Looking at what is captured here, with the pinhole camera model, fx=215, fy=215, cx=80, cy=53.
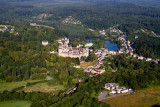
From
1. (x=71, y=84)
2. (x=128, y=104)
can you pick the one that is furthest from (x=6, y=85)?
(x=128, y=104)

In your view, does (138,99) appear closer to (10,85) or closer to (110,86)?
(110,86)

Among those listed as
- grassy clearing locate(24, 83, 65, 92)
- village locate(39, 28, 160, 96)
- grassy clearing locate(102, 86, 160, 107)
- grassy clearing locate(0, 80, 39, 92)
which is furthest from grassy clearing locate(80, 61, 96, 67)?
→ grassy clearing locate(102, 86, 160, 107)

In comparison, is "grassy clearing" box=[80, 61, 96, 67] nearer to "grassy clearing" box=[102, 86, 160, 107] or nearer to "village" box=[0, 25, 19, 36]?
"grassy clearing" box=[102, 86, 160, 107]

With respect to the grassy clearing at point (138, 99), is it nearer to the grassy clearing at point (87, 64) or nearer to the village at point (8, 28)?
the grassy clearing at point (87, 64)


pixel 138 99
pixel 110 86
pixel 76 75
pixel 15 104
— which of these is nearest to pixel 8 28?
pixel 76 75

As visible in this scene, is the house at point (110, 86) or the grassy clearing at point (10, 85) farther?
the grassy clearing at point (10, 85)

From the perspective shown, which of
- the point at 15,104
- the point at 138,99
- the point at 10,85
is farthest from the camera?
the point at 10,85

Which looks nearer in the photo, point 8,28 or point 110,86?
point 110,86

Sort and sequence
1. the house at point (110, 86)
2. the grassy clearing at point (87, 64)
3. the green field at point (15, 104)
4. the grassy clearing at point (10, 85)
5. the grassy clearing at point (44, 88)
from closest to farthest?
the green field at point (15, 104) < the house at point (110, 86) < the grassy clearing at point (44, 88) < the grassy clearing at point (10, 85) < the grassy clearing at point (87, 64)

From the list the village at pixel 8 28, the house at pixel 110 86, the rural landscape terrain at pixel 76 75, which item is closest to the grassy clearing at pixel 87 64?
the rural landscape terrain at pixel 76 75

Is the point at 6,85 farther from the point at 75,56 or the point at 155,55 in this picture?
the point at 155,55
